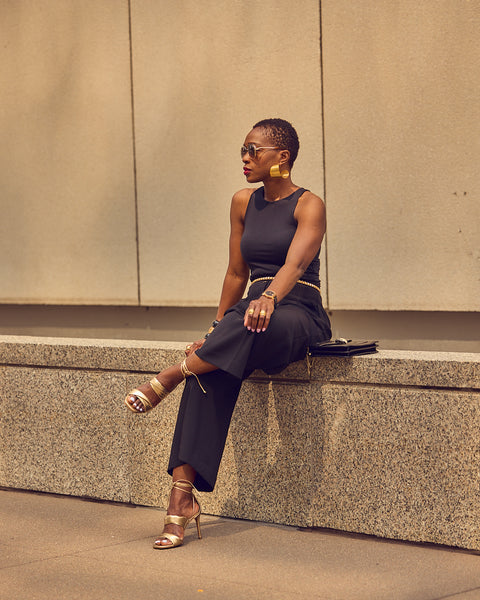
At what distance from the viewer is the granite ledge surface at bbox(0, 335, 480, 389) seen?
14.2ft

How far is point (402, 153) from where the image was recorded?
7.71 m

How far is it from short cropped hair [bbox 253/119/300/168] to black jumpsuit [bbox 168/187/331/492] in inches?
14.0

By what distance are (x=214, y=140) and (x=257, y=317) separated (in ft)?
14.8

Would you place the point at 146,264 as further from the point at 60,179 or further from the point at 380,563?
the point at 380,563

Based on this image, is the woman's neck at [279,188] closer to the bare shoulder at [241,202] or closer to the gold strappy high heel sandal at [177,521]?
the bare shoulder at [241,202]

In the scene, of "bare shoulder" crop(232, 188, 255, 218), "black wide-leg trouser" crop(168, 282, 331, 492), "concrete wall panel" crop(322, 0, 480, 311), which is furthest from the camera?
"concrete wall panel" crop(322, 0, 480, 311)

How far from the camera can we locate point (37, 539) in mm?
4715

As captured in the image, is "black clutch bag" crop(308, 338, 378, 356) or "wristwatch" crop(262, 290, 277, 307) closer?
"wristwatch" crop(262, 290, 277, 307)

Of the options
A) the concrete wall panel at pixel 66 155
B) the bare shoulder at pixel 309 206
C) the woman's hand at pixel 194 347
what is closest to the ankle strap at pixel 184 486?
the woman's hand at pixel 194 347

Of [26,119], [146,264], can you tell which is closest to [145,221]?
[146,264]

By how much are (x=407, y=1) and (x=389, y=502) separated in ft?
14.6

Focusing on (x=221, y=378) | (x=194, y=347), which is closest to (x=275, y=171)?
(x=194, y=347)

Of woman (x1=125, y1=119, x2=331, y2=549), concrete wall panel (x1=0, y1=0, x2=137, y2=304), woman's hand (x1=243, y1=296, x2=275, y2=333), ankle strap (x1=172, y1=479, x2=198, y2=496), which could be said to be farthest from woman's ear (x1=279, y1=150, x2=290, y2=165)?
concrete wall panel (x1=0, y1=0, x2=137, y2=304)

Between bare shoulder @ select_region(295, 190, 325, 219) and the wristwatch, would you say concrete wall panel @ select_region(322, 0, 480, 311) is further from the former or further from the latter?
the wristwatch
